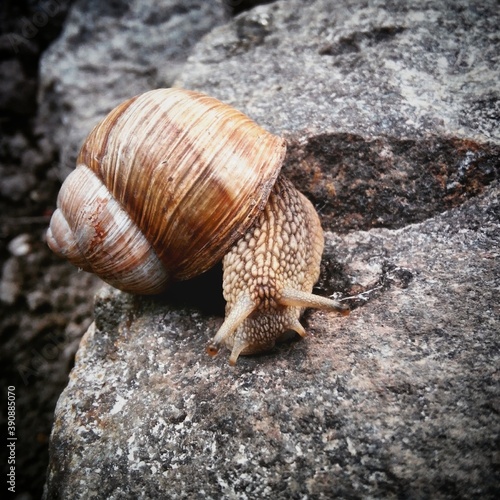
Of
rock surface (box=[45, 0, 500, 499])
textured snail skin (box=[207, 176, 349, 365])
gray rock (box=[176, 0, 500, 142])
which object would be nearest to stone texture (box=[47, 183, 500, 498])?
rock surface (box=[45, 0, 500, 499])

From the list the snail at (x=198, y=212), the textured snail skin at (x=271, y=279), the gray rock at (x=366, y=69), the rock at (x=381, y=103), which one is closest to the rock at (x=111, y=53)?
the gray rock at (x=366, y=69)

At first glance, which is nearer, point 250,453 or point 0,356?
point 250,453

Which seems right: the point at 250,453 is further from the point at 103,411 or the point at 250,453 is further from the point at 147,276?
the point at 147,276

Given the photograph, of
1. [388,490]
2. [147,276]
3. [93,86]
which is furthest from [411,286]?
[93,86]

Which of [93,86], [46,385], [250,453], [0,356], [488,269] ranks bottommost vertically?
[46,385]

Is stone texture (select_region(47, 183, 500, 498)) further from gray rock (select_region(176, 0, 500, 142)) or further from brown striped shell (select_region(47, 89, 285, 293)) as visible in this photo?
gray rock (select_region(176, 0, 500, 142))

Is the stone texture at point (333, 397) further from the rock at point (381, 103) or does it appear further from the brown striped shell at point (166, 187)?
the brown striped shell at point (166, 187)
